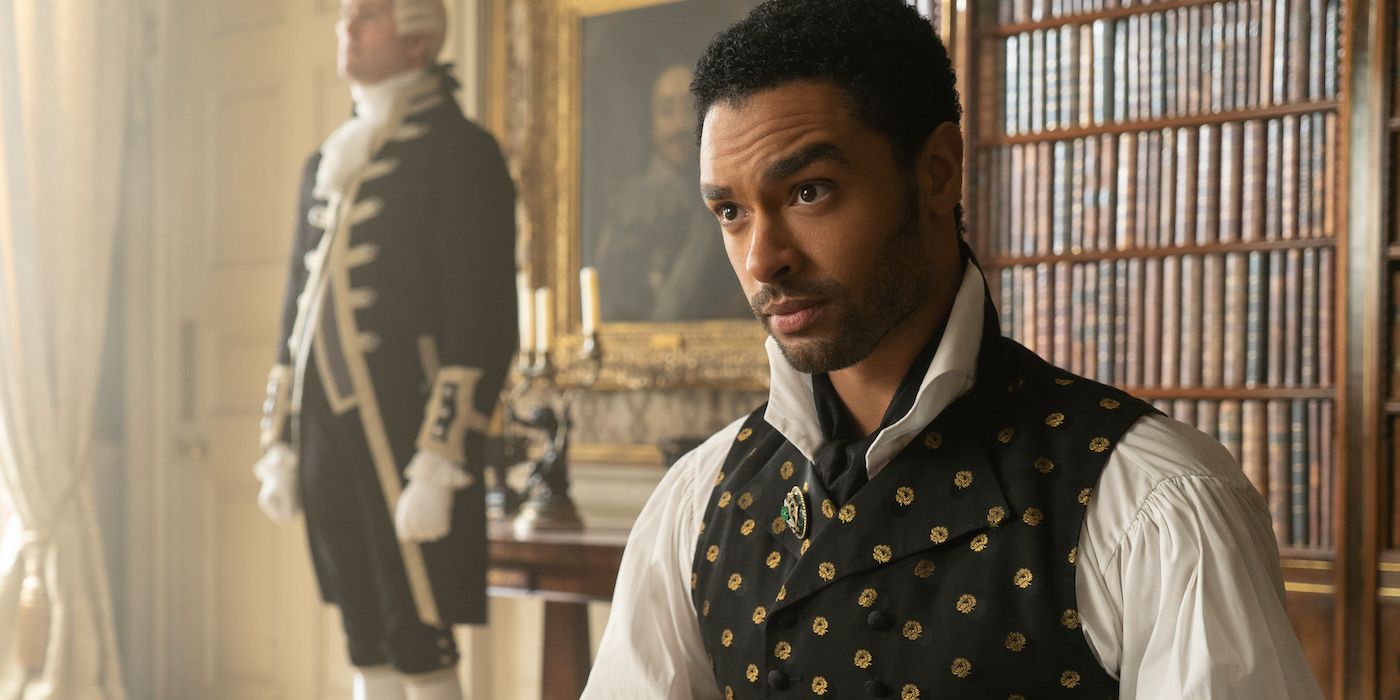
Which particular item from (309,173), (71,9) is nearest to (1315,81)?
(309,173)

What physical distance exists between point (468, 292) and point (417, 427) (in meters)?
0.32

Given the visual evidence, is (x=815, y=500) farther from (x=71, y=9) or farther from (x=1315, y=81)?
(x=71, y=9)

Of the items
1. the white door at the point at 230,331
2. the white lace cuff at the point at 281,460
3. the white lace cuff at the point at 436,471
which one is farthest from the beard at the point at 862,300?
the white door at the point at 230,331

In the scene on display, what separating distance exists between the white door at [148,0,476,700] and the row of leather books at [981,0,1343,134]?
2033mm


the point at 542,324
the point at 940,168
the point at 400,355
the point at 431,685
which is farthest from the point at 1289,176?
the point at 431,685

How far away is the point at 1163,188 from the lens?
2.44 meters

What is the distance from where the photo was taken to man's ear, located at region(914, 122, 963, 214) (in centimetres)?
111

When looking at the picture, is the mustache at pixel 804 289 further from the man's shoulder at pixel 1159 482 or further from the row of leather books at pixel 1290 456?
the row of leather books at pixel 1290 456

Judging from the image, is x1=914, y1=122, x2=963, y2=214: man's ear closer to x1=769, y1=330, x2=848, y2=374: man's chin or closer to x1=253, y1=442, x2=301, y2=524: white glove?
x1=769, y1=330, x2=848, y2=374: man's chin

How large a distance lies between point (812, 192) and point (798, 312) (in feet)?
0.33

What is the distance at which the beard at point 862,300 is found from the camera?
3.48ft

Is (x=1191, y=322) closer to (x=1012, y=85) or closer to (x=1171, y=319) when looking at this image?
(x=1171, y=319)

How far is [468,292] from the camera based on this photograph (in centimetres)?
276

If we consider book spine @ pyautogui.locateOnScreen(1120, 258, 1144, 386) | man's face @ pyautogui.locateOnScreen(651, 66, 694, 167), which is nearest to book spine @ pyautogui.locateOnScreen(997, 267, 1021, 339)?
book spine @ pyautogui.locateOnScreen(1120, 258, 1144, 386)
